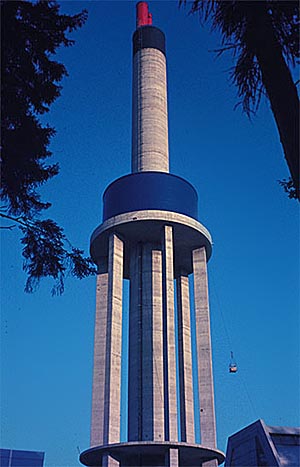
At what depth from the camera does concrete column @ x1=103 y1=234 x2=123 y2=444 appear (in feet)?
107

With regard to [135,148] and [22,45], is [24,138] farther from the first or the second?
[135,148]

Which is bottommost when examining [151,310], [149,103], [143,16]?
[151,310]

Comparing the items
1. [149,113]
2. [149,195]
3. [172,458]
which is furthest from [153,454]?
[149,113]

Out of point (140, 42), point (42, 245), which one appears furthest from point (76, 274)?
point (140, 42)

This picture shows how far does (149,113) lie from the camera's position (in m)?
42.5

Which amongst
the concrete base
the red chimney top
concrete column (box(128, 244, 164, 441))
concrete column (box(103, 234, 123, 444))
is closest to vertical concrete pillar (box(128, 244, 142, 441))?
concrete column (box(128, 244, 164, 441))

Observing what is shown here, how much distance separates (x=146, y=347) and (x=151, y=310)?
236 cm

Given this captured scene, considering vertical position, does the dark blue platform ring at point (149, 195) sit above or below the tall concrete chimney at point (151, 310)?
above

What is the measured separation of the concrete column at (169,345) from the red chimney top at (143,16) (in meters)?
Answer: 21.0

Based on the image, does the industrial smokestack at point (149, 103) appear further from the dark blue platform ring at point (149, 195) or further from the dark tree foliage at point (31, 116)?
the dark tree foliage at point (31, 116)

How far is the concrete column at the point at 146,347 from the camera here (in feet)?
114

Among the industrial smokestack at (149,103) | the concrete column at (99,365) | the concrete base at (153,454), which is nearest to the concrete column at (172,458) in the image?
the concrete base at (153,454)

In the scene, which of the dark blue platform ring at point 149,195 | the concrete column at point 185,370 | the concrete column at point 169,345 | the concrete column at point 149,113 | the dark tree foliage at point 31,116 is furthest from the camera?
the concrete column at point 149,113

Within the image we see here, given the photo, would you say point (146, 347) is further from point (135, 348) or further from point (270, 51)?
point (270, 51)
